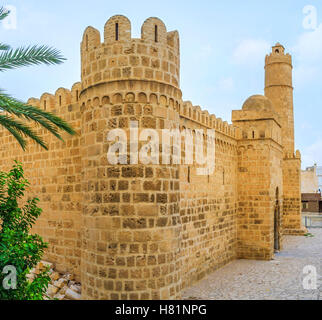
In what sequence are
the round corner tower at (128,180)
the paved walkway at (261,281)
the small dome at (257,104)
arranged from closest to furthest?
the round corner tower at (128,180) < the paved walkway at (261,281) < the small dome at (257,104)

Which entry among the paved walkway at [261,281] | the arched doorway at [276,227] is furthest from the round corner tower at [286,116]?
the paved walkway at [261,281]

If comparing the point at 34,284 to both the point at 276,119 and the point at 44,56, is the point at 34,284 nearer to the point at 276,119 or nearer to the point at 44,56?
the point at 44,56

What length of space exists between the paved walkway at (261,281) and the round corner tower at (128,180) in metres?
2.44

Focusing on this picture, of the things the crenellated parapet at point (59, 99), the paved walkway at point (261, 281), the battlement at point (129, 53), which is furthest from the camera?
the crenellated parapet at point (59, 99)

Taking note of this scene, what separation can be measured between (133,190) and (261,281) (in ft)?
18.2

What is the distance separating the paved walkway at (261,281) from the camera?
28.5 feet

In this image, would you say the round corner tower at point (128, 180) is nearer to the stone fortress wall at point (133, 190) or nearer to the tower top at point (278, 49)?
the stone fortress wall at point (133, 190)

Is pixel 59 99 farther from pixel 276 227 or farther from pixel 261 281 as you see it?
pixel 276 227

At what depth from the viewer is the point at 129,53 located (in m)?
6.60

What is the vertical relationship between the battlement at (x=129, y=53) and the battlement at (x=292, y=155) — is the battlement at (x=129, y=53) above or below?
above

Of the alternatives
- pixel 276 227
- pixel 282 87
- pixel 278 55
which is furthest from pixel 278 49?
pixel 276 227

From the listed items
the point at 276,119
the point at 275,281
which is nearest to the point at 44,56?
the point at 275,281

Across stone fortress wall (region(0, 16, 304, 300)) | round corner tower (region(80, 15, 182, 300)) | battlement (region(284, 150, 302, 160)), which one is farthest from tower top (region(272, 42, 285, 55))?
round corner tower (region(80, 15, 182, 300))

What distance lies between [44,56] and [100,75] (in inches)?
47.6
